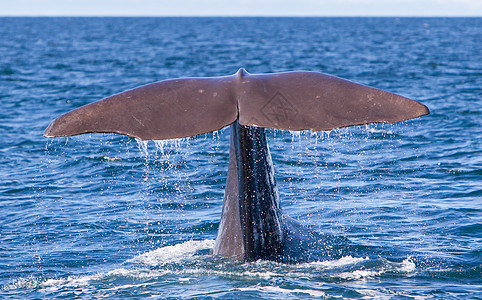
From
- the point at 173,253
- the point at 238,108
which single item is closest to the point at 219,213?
the point at 173,253

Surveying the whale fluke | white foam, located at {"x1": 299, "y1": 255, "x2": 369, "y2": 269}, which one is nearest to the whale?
the whale fluke

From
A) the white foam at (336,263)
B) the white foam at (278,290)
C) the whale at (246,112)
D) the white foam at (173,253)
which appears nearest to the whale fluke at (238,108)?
the whale at (246,112)

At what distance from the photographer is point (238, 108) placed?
614cm

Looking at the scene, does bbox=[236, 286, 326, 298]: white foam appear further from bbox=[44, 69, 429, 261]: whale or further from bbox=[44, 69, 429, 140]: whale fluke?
bbox=[44, 69, 429, 140]: whale fluke

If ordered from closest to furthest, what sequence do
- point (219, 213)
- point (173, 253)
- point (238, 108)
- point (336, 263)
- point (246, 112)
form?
point (246, 112) → point (238, 108) → point (336, 263) → point (173, 253) → point (219, 213)

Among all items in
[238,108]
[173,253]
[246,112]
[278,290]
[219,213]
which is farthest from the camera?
[219,213]

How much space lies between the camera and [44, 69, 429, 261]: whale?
19.4 feet

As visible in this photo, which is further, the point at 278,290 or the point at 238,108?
the point at 278,290

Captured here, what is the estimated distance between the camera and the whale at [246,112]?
19.4ft

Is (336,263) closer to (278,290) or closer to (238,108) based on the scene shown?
(278,290)

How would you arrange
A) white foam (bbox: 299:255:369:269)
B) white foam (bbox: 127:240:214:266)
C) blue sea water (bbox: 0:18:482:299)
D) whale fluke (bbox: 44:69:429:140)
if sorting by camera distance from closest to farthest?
1. whale fluke (bbox: 44:69:429:140)
2. blue sea water (bbox: 0:18:482:299)
3. white foam (bbox: 299:255:369:269)
4. white foam (bbox: 127:240:214:266)

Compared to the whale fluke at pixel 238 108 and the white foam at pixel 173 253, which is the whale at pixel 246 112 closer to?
the whale fluke at pixel 238 108

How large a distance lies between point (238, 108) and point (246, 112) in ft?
0.45

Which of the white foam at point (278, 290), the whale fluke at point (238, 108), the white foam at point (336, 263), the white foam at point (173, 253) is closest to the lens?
the whale fluke at point (238, 108)
